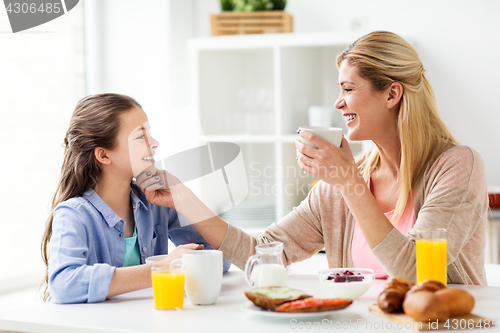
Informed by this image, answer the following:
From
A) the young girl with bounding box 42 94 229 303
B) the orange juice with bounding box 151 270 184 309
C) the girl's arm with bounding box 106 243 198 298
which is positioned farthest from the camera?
the young girl with bounding box 42 94 229 303

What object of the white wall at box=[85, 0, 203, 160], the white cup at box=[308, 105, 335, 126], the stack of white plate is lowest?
Answer: the stack of white plate

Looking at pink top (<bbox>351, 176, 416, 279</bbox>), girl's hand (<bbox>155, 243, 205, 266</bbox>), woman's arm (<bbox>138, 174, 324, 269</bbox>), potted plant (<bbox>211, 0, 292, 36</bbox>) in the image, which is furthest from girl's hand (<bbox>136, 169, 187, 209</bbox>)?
potted plant (<bbox>211, 0, 292, 36</bbox>)

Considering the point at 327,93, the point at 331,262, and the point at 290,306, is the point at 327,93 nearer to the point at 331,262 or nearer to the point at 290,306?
the point at 331,262

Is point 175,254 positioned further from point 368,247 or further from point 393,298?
point 368,247

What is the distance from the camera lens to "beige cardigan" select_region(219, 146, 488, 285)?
48.8 inches

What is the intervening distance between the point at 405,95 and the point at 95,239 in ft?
2.93

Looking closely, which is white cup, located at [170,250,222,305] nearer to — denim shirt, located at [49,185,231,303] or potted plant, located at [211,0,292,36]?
denim shirt, located at [49,185,231,303]

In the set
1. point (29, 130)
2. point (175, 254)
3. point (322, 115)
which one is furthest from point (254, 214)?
point (175, 254)

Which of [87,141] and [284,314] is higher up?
[87,141]

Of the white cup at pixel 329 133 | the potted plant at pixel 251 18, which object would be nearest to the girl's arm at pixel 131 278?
the white cup at pixel 329 133

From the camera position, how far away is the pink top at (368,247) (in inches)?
56.9

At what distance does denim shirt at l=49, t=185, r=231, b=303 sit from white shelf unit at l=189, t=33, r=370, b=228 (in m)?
1.23

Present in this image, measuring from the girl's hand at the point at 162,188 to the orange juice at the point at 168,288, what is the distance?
0.43 meters

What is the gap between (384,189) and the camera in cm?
158
